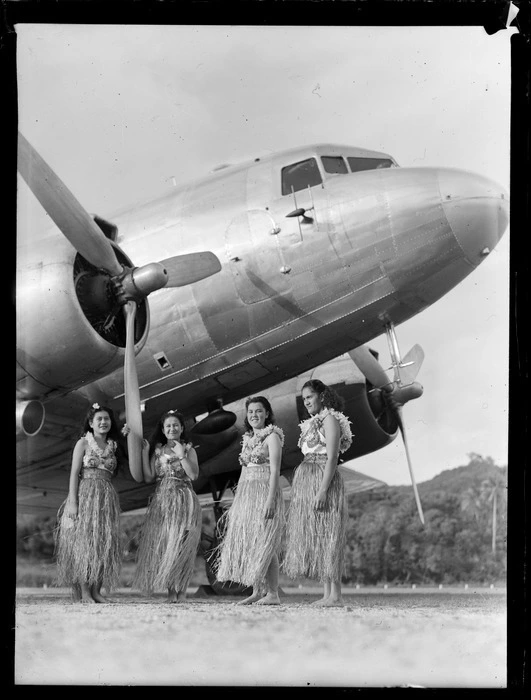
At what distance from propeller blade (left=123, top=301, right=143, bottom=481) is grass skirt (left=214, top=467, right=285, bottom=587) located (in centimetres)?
104

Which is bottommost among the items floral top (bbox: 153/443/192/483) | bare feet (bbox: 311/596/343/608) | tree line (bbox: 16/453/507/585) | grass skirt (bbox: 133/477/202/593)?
tree line (bbox: 16/453/507/585)

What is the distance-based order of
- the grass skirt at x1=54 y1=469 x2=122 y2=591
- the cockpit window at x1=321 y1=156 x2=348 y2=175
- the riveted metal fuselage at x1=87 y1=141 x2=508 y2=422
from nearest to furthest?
1. the grass skirt at x1=54 y1=469 x2=122 y2=591
2. the riveted metal fuselage at x1=87 y1=141 x2=508 y2=422
3. the cockpit window at x1=321 y1=156 x2=348 y2=175

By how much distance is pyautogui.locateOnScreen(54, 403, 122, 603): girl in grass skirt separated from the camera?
9.36 meters

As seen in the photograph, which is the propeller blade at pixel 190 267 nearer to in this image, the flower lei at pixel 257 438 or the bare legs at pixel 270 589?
the flower lei at pixel 257 438

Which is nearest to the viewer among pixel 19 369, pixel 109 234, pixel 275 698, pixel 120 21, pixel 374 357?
pixel 275 698

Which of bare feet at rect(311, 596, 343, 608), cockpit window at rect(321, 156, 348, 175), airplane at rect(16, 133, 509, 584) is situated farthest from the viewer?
cockpit window at rect(321, 156, 348, 175)

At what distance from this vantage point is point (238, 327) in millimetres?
12711

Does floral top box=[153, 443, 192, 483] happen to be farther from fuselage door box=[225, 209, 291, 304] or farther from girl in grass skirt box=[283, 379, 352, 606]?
fuselage door box=[225, 209, 291, 304]

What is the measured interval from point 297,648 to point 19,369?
494 cm

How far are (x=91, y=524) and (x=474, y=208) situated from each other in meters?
5.61

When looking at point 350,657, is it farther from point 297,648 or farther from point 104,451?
point 104,451

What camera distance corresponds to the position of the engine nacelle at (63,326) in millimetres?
11031

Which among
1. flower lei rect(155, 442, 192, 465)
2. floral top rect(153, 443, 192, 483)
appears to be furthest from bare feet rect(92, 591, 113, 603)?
flower lei rect(155, 442, 192, 465)
